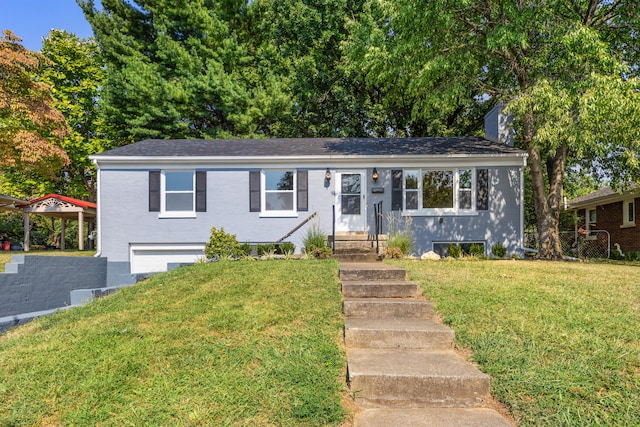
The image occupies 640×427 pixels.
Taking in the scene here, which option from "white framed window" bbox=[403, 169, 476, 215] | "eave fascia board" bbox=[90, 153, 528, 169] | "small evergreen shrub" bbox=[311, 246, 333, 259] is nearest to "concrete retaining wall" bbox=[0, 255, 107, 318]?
"eave fascia board" bbox=[90, 153, 528, 169]

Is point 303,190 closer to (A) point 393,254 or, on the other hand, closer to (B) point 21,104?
(A) point 393,254

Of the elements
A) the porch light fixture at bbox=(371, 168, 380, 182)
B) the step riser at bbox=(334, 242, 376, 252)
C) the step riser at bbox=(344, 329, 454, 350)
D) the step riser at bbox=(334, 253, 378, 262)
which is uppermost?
the porch light fixture at bbox=(371, 168, 380, 182)

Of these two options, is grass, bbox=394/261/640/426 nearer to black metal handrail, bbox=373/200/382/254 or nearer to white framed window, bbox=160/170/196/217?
black metal handrail, bbox=373/200/382/254

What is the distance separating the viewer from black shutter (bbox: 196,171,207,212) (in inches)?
438

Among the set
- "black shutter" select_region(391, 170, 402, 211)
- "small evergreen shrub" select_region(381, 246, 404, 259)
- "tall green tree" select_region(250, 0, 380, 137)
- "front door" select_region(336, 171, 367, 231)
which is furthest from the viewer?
"tall green tree" select_region(250, 0, 380, 137)

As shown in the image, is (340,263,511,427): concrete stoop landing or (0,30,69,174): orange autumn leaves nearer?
(340,263,511,427): concrete stoop landing

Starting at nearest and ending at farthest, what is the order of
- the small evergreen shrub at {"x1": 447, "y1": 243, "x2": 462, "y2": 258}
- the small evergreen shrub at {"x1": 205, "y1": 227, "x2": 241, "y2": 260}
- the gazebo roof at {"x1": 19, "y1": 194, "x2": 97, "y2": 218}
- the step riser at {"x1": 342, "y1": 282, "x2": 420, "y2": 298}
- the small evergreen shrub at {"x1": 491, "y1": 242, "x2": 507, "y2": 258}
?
the step riser at {"x1": 342, "y1": 282, "x2": 420, "y2": 298} < the small evergreen shrub at {"x1": 205, "y1": 227, "x2": 241, "y2": 260} < the small evergreen shrub at {"x1": 447, "y1": 243, "x2": 462, "y2": 258} < the small evergreen shrub at {"x1": 491, "y1": 242, "x2": 507, "y2": 258} < the gazebo roof at {"x1": 19, "y1": 194, "x2": 97, "y2": 218}

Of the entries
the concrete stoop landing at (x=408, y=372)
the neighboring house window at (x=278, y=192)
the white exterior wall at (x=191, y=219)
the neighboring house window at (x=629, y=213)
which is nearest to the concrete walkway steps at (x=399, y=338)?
the concrete stoop landing at (x=408, y=372)

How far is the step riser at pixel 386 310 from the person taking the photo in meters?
4.47

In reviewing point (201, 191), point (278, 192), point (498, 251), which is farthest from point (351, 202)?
point (201, 191)

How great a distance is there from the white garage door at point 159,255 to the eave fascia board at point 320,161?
93.7 inches

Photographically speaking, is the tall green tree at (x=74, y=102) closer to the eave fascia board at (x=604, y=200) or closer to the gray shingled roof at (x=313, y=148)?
the gray shingled roof at (x=313, y=148)

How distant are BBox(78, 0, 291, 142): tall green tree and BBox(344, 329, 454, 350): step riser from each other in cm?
1566

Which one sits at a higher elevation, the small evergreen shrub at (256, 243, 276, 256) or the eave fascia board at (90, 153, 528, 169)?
the eave fascia board at (90, 153, 528, 169)
